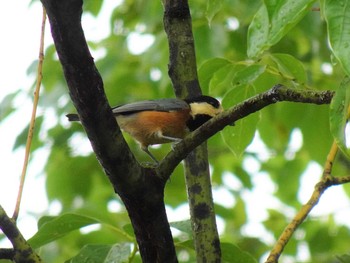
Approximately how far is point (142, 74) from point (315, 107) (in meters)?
1.57

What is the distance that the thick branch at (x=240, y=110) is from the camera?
6.42 ft

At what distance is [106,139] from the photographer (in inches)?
77.2

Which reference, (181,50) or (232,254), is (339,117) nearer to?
(232,254)

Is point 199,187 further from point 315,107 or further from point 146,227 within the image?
point 315,107

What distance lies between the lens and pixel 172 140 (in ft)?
13.1

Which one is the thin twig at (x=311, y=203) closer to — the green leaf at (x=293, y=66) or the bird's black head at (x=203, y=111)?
the green leaf at (x=293, y=66)

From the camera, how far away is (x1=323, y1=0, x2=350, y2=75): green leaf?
64.9 inches

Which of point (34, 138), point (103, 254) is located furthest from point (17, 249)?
point (34, 138)

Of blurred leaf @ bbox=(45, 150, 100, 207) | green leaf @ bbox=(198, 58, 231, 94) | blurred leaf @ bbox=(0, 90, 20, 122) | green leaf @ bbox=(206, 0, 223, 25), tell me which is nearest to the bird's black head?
green leaf @ bbox=(198, 58, 231, 94)

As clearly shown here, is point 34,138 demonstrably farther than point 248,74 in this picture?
Yes

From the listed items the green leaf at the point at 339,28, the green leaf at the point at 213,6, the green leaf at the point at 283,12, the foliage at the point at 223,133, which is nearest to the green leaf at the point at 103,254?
the foliage at the point at 223,133

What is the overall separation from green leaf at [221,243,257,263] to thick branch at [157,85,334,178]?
0.68 metres

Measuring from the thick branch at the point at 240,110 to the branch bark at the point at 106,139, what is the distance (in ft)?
0.24

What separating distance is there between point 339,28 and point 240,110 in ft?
1.39
